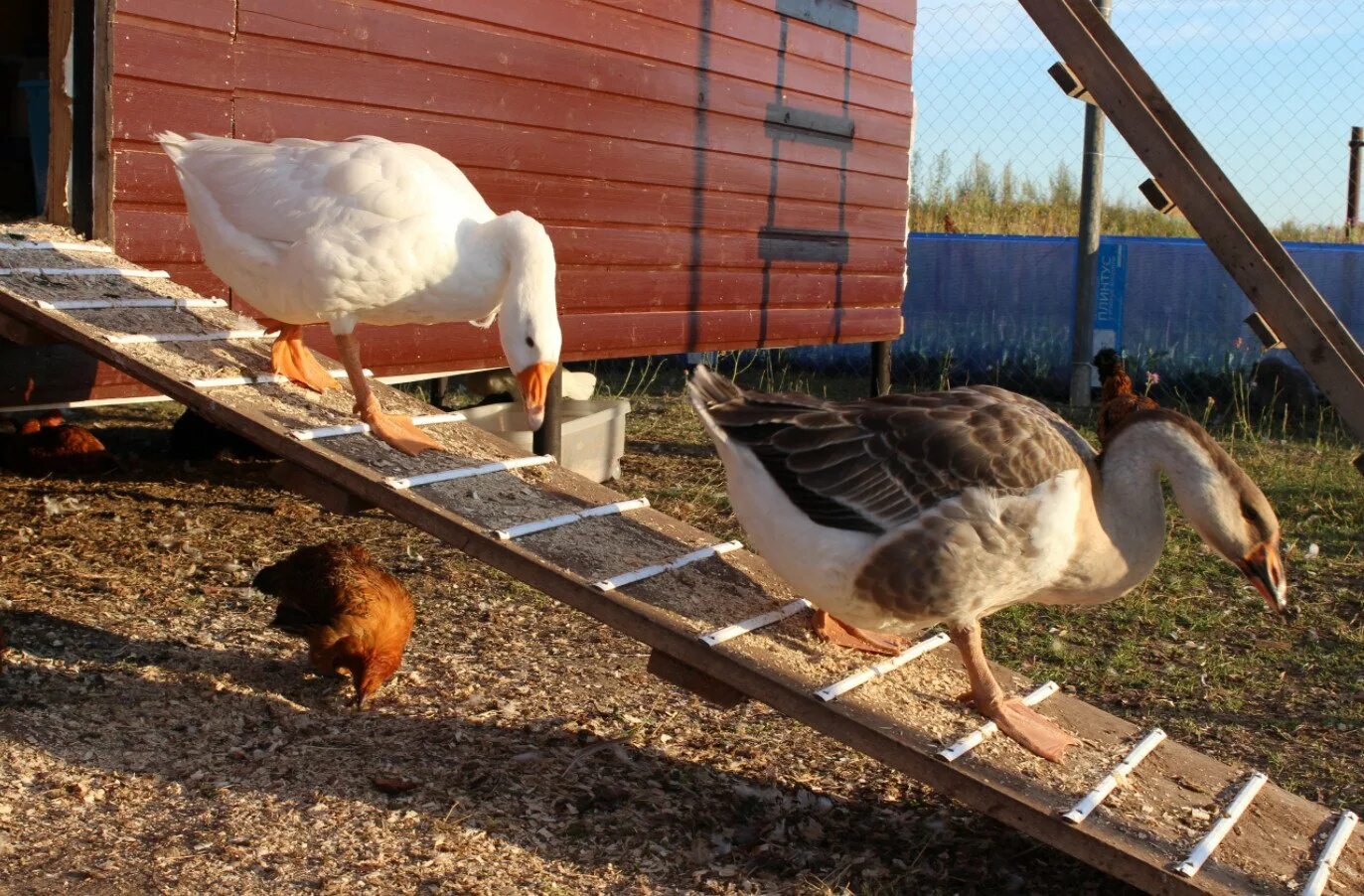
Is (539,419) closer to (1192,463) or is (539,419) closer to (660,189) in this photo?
(1192,463)

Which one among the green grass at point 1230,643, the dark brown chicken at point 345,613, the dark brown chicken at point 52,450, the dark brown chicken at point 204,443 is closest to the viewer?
the dark brown chicken at point 345,613

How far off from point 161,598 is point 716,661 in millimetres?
2482

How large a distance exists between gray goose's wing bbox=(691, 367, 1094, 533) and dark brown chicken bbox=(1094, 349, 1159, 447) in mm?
3471

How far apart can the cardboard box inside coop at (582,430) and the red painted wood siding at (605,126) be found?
387 millimetres

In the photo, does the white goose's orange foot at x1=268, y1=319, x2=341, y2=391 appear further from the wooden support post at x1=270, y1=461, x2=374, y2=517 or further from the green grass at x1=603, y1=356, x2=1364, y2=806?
the green grass at x1=603, y1=356, x2=1364, y2=806

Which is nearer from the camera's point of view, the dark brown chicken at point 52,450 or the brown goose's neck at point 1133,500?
the brown goose's neck at point 1133,500

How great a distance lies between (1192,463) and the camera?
11.0 ft

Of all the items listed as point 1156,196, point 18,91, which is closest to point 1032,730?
point 1156,196

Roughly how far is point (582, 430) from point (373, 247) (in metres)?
3.55

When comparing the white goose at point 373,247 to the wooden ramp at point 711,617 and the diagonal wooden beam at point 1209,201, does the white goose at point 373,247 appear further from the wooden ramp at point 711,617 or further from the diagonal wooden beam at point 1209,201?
the diagonal wooden beam at point 1209,201

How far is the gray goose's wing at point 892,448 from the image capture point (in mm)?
3275

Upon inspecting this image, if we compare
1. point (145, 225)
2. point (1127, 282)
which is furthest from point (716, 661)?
point (1127, 282)

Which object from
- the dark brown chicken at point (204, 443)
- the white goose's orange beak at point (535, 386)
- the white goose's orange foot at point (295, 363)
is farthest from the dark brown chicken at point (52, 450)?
the white goose's orange beak at point (535, 386)

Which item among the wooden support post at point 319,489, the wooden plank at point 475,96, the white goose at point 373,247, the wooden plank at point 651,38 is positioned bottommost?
the wooden support post at point 319,489
